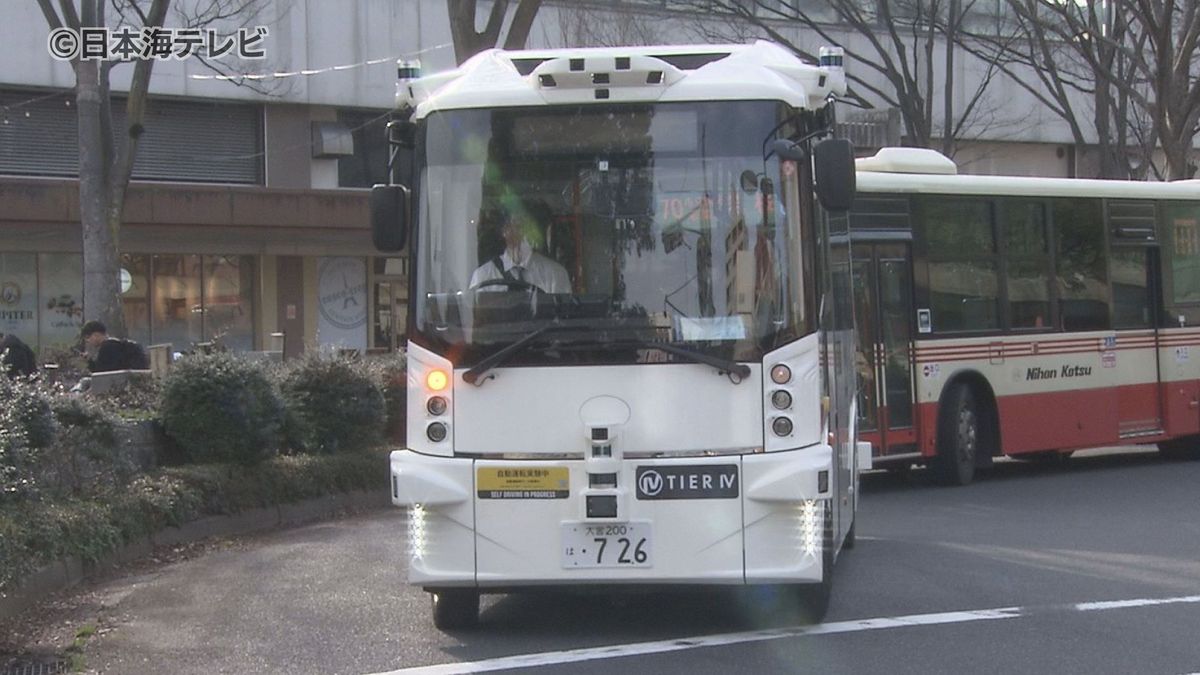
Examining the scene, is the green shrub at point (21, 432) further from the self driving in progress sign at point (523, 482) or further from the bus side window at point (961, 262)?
the bus side window at point (961, 262)

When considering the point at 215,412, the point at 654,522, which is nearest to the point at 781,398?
the point at 654,522

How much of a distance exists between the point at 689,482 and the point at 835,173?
1.79 meters

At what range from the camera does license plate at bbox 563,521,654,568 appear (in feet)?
25.9

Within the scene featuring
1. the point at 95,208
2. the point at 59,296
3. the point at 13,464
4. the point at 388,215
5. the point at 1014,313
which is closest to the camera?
the point at 388,215

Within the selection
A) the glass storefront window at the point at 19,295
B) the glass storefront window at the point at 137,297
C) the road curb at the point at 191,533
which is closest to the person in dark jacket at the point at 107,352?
the road curb at the point at 191,533

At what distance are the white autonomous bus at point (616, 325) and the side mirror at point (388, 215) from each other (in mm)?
12

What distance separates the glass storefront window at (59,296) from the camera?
29344 mm

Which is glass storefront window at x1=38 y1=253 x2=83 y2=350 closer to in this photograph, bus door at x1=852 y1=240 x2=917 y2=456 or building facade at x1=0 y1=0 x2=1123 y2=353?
building facade at x1=0 y1=0 x2=1123 y2=353

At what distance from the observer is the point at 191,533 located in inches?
482

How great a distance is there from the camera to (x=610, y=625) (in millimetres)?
8734

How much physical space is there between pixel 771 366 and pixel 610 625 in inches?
74.1

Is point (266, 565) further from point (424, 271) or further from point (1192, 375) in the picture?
point (1192, 375)

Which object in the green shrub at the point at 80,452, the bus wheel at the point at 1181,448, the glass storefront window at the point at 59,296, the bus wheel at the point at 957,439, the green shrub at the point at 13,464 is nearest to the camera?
the green shrub at the point at 13,464

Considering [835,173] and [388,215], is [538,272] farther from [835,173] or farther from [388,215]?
[835,173]
